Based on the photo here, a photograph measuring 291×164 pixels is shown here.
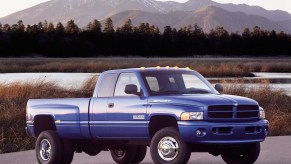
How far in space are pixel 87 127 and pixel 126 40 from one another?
155997 mm

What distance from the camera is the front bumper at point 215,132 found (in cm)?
1211

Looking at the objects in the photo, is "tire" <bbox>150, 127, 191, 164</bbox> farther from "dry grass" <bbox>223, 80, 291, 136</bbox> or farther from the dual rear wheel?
"dry grass" <bbox>223, 80, 291, 136</bbox>

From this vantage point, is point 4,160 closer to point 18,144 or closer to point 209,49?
point 18,144

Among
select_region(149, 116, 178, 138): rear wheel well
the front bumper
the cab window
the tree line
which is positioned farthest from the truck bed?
the tree line

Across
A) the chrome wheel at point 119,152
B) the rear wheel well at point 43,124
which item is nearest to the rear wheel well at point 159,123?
the chrome wheel at point 119,152

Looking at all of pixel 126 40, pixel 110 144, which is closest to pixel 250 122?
pixel 110 144

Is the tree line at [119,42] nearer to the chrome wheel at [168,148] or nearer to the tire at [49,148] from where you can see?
the tire at [49,148]

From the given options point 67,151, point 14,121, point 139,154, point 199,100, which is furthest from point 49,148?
point 14,121

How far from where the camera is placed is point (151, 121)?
12695mm

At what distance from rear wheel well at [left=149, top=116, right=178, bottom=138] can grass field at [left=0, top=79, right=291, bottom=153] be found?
6410 mm

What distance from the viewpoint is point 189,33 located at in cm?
19500

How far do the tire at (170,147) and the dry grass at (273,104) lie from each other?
9.68 metres

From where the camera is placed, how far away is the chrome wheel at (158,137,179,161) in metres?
12.3

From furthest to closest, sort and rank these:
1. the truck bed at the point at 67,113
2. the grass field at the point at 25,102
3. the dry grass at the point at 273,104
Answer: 1. the dry grass at the point at 273,104
2. the grass field at the point at 25,102
3. the truck bed at the point at 67,113
